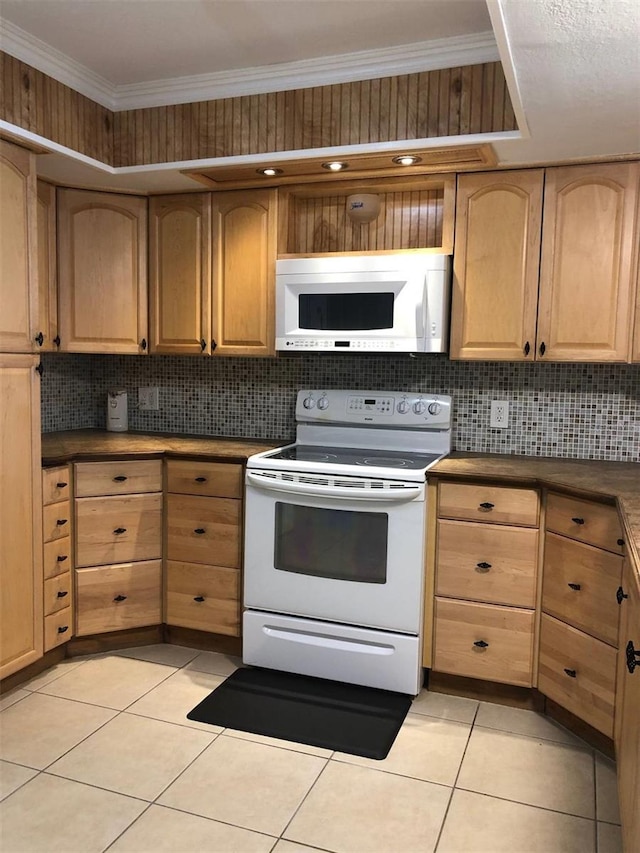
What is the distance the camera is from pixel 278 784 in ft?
7.00

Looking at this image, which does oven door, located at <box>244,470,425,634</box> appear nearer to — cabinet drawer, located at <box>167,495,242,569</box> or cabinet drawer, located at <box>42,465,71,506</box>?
cabinet drawer, located at <box>167,495,242,569</box>

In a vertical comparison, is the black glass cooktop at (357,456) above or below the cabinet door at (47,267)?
below

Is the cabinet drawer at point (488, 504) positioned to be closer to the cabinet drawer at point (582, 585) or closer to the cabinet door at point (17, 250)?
the cabinet drawer at point (582, 585)

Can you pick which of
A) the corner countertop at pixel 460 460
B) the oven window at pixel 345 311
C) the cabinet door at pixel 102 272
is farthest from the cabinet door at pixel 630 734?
the cabinet door at pixel 102 272

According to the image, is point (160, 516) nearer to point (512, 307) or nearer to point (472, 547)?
point (472, 547)

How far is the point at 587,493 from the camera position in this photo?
2311 millimetres

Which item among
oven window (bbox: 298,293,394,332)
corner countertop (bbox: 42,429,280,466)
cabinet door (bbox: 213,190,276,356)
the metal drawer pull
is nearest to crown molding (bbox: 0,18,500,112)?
cabinet door (bbox: 213,190,276,356)

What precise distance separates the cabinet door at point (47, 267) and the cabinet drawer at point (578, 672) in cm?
249

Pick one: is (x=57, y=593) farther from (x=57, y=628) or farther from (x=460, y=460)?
(x=460, y=460)

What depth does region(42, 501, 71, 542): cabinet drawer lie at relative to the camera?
9.13 ft

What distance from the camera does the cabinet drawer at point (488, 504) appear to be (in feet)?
8.32

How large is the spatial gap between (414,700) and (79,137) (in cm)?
264

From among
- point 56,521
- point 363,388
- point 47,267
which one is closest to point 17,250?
point 47,267

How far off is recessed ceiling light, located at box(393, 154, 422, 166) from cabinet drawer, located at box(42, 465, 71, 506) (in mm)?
1862
